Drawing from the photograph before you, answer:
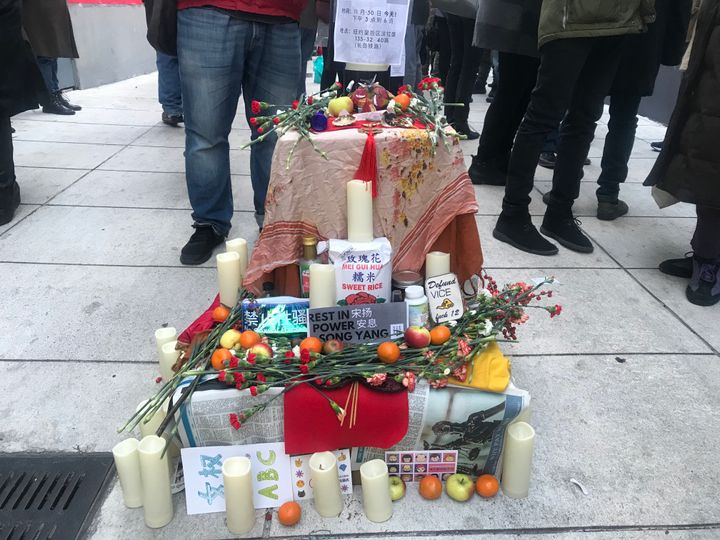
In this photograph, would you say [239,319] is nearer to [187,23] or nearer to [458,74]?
[187,23]

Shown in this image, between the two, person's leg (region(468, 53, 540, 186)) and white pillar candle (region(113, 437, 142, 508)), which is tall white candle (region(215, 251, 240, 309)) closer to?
white pillar candle (region(113, 437, 142, 508))

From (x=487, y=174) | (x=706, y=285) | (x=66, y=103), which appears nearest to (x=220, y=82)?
(x=487, y=174)

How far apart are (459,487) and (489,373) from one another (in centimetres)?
36

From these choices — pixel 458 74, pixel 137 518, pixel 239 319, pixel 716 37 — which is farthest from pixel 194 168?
pixel 458 74

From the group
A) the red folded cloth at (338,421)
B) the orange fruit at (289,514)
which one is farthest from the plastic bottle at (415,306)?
the orange fruit at (289,514)

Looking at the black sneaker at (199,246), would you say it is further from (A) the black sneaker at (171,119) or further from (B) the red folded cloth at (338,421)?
(A) the black sneaker at (171,119)

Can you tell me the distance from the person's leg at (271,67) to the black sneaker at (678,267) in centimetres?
227

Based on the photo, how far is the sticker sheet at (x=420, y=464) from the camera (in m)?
1.79

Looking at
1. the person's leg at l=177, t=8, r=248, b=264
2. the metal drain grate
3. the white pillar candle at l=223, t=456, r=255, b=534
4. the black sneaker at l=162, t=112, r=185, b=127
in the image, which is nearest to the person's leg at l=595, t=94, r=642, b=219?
the person's leg at l=177, t=8, r=248, b=264

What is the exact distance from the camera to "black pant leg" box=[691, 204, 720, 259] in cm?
287

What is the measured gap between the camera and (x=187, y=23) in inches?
105

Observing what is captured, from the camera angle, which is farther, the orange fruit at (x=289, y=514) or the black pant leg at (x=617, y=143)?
the black pant leg at (x=617, y=143)

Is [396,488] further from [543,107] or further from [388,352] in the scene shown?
[543,107]

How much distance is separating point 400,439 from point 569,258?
82.4 inches
